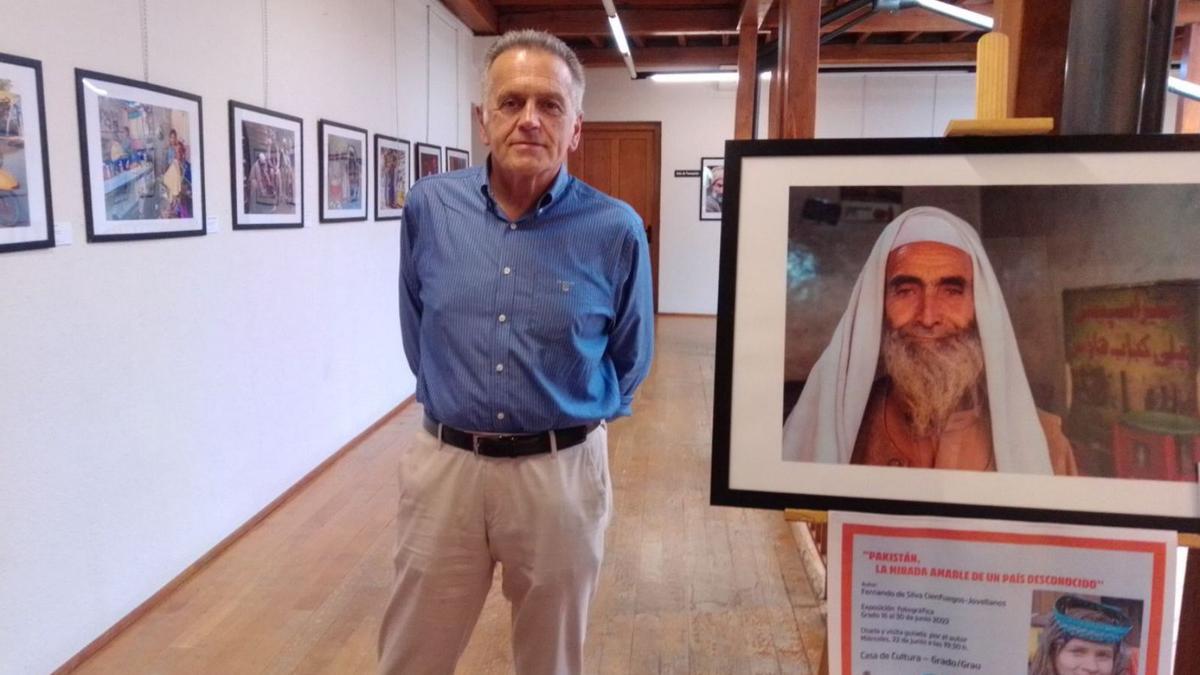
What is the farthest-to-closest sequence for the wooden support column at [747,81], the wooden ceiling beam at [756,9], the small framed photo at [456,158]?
the small framed photo at [456,158] < the wooden support column at [747,81] < the wooden ceiling beam at [756,9]

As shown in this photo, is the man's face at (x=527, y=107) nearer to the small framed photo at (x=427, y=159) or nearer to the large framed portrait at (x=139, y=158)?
the large framed portrait at (x=139, y=158)

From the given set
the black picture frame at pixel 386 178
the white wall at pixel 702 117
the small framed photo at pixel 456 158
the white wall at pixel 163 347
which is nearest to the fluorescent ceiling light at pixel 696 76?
the white wall at pixel 702 117

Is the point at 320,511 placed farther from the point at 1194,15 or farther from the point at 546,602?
the point at 1194,15

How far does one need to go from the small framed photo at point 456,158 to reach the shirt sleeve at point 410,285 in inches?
195

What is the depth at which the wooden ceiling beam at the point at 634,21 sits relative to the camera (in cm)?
789

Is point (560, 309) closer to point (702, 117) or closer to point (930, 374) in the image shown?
point (930, 374)

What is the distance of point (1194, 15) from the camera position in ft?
22.7

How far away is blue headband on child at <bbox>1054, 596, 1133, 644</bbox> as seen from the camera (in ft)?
3.29

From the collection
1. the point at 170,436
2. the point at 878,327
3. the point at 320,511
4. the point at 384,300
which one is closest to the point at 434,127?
the point at 384,300

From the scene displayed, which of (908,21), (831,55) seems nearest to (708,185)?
(831,55)

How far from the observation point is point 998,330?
39.6 inches

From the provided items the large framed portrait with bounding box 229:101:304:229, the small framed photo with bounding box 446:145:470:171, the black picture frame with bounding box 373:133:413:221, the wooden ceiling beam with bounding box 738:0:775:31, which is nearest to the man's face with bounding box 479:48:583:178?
the large framed portrait with bounding box 229:101:304:229

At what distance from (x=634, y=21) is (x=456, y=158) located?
2450mm

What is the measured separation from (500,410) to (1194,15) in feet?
26.3
